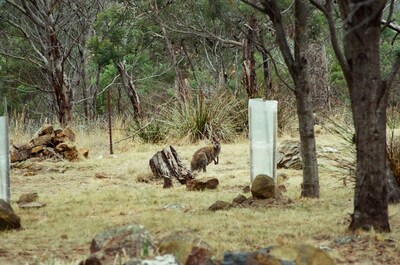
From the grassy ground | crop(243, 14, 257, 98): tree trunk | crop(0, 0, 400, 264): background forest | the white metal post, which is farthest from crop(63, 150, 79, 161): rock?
the white metal post

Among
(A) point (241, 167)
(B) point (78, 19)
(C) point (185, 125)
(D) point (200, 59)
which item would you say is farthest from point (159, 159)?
(D) point (200, 59)

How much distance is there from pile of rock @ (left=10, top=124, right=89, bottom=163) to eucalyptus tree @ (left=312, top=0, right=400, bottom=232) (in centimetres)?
842

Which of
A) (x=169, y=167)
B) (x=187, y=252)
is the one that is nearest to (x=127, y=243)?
(x=187, y=252)

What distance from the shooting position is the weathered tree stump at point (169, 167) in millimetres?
9352

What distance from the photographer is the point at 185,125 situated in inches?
606

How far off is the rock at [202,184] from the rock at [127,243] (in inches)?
159

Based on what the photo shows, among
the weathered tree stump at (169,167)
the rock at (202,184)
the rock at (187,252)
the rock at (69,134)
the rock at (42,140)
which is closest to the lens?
the rock at (187,252)

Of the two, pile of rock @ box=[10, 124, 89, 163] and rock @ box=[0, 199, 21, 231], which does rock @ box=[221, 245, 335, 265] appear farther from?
pile of rock @ box=[10, 124, 89, 163]

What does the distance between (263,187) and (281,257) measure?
122 inches

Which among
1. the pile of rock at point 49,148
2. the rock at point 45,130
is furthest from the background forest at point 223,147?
the rock at point 45,130

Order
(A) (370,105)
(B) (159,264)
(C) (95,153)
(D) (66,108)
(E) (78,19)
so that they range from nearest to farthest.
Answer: (B) (159,264) < (A) (370,105) < (C) (95,153) < (D) (66,108) < (E) (78,19)

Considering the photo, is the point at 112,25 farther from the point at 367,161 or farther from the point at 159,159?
the point at 367,161

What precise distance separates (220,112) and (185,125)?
0.85 meters

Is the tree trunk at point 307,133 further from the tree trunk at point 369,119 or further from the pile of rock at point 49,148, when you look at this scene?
the pile of rock at point 49,148
